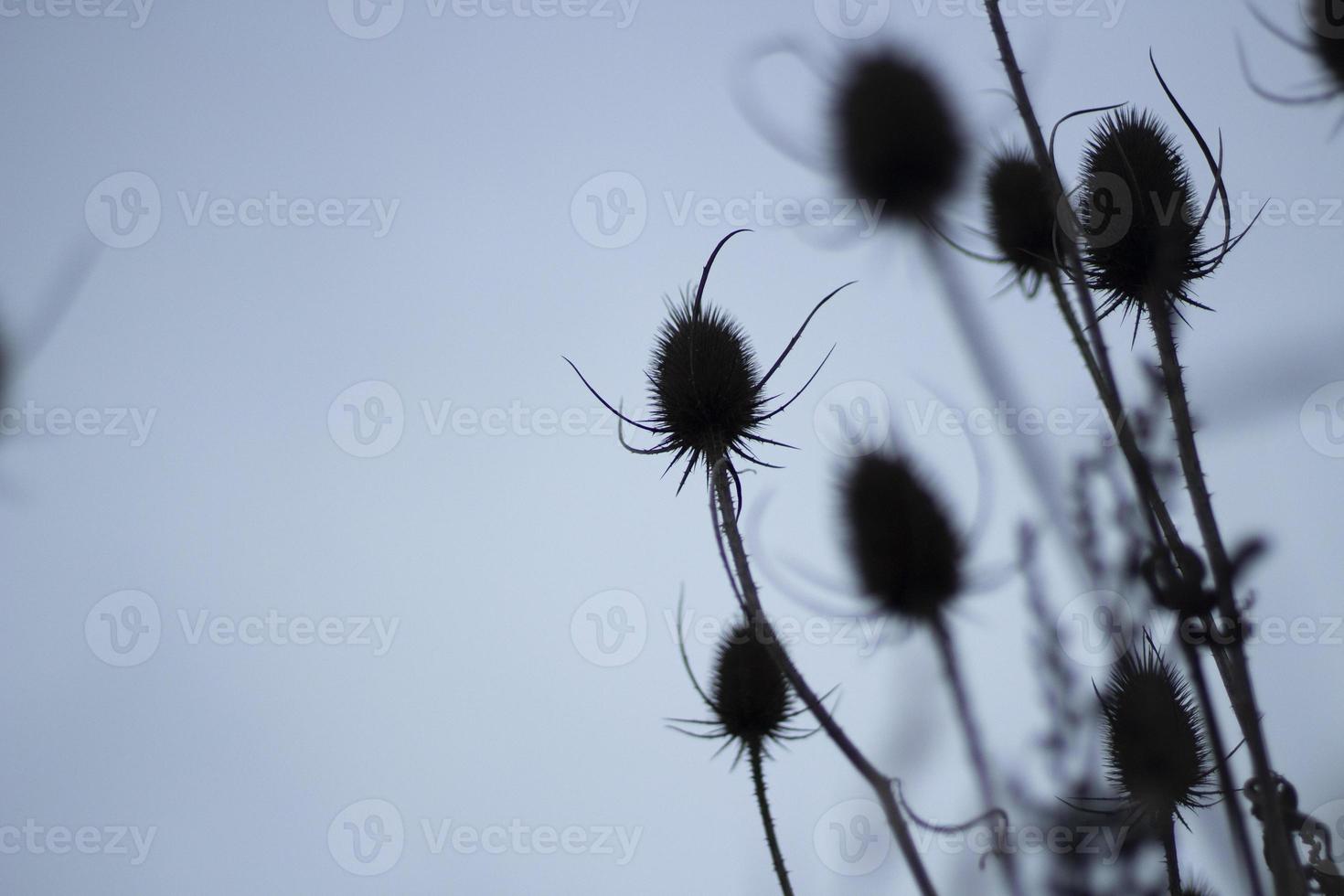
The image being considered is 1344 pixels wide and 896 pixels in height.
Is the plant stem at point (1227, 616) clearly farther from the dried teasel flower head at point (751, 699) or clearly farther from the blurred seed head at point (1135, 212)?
the dried teasel flower head at point (751, 699)

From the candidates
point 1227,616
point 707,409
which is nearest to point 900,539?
point 707,409

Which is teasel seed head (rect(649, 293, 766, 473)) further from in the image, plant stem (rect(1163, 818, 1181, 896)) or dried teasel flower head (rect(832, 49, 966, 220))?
plant stem (rect(1163, 818, 1181, 896))

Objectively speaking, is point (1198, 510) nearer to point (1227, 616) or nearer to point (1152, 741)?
point (1152, 741)

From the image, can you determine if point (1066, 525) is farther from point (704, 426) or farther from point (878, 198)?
point (878, 198)

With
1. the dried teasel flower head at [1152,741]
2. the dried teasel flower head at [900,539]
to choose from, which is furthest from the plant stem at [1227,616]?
the dried teasel flower head at [900,539]

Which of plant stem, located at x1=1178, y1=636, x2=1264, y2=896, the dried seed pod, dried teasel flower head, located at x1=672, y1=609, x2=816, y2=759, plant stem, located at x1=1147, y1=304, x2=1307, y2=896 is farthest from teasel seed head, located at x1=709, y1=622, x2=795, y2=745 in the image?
plant stem, located at x1=1178, y1=636, x2=1264, y2=896

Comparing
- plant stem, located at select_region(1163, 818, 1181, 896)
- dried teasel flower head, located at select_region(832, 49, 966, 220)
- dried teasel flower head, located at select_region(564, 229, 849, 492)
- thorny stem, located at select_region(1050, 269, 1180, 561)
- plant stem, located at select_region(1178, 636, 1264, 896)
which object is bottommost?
plant stem, located at select_region(1163, 818, 1181, 896)

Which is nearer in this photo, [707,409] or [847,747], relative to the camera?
[847,747]
